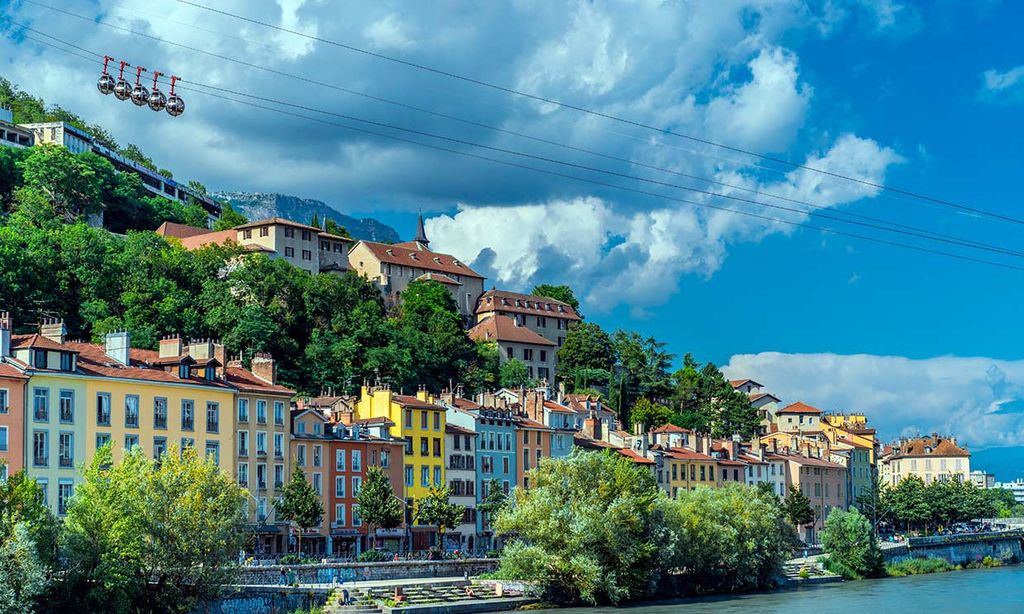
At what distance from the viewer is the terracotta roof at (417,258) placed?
15644cm

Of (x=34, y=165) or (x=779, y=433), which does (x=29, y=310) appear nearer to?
(x=34, y=165)

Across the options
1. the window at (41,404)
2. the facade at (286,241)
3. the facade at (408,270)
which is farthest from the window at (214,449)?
the facade at (408,270)

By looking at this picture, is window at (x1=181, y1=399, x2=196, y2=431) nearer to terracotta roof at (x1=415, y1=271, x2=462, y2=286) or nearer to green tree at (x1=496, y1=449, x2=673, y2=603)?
green tree at (x1=496, y1=449, x2=673, y2=603)

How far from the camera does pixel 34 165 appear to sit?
450ft

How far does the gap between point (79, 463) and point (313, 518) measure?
14.0 metres

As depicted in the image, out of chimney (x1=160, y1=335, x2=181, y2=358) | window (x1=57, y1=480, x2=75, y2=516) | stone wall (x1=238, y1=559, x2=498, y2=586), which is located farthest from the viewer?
chimney (x1=160, y1=335, x2=181, y2=358)

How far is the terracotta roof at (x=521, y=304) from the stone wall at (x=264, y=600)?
3940 inches

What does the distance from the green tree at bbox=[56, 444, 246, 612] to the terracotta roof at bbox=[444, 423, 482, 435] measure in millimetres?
39526

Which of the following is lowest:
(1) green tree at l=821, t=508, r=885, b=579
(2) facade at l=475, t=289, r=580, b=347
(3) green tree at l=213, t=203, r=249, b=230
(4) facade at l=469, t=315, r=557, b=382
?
(1) green tree at l=821, t=508, r=885, b=579

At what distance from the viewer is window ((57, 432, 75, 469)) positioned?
6569cm

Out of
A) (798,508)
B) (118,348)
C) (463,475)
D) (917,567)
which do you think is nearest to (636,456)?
(798,508)

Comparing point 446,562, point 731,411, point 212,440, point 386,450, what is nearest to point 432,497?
point 386,450

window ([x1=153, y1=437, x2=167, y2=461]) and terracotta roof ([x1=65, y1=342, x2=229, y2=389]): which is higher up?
terracotta roof ([x1=65, y1=342, x2=229, y2=389])

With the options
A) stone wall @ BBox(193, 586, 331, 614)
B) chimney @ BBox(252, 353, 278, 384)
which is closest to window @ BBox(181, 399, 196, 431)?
chimney @ BBox(252, 353, 278, 384)
